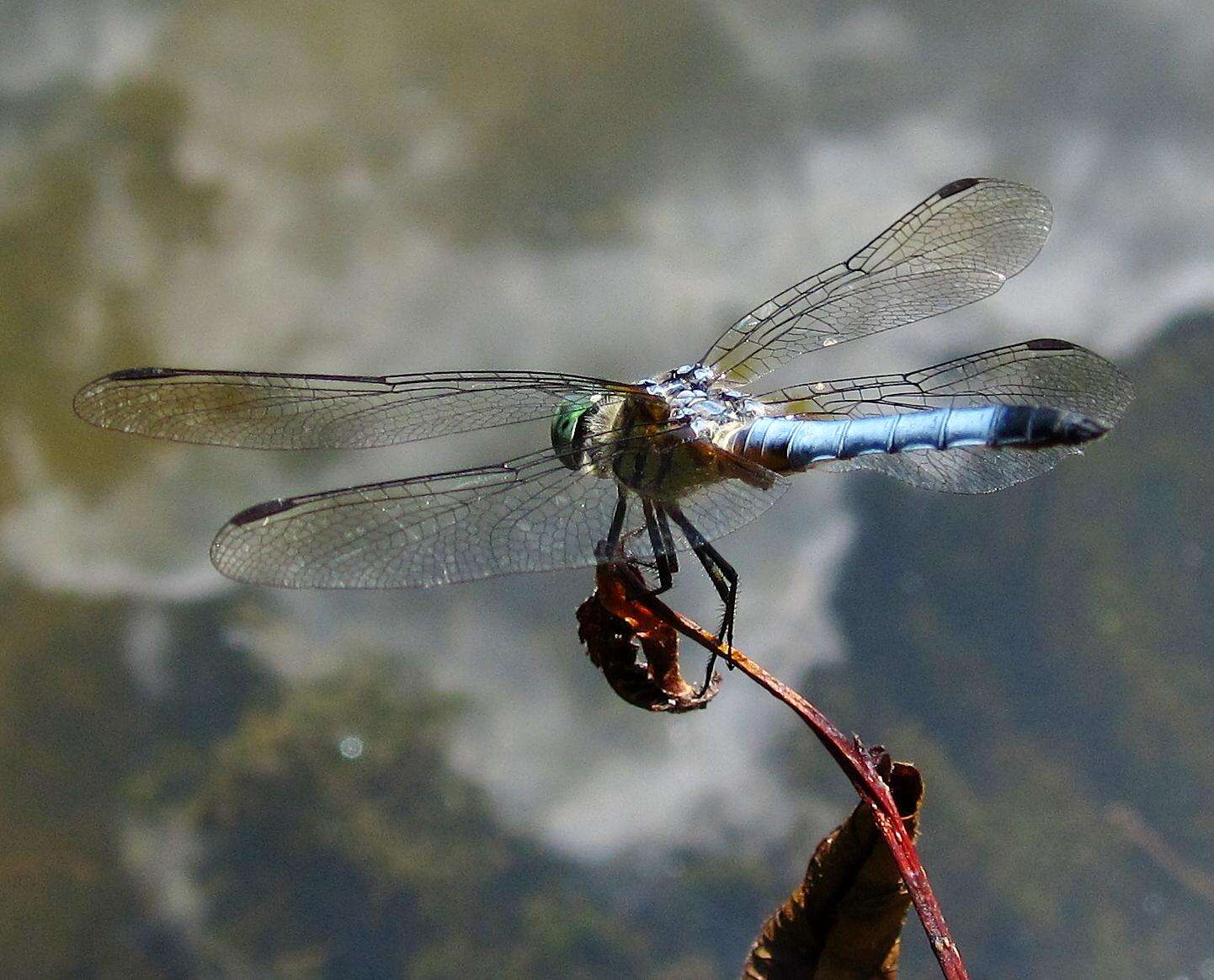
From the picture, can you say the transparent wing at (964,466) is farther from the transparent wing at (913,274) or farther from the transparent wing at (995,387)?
the transparent wing at (913,274)

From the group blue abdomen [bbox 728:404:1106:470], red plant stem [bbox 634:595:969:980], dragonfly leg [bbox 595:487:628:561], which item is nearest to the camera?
red plant stem [bbox 634:595:969:980]

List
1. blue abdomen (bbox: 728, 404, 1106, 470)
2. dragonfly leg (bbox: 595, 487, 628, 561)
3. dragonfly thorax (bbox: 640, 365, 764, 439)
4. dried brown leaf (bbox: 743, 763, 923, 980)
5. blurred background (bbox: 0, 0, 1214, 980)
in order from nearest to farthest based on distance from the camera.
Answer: dried brown leaf (bbox: 743, 763, 923, 980) < blue abdomen (bbox: 728, 404, 1106, 470) < dragonfly leg (bbox: 595, 487, 628, 561) < dragonfly thorax (bbox: 640, 365, 764, 439) < blurred background (bbox: 0, 0, 1214, 980)

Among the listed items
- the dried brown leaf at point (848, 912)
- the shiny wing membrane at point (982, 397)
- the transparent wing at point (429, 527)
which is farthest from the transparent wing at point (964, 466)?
the dried brown leaf at point (848, 912)

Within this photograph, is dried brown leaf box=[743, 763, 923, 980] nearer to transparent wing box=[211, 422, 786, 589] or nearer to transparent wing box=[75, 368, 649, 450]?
transparent wing box=[211, 422, 786, 589]

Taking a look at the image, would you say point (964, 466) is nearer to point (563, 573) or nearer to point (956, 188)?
point (956, 188)

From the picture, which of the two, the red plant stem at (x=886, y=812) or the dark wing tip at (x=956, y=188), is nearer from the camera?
the red plant stem at (x=886, y=812)

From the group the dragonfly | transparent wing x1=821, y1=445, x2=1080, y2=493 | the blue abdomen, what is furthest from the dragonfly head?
transparent wing x1=821, y1=445, x2=1080, y2=493

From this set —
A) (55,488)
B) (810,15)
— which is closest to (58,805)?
(55,488)
